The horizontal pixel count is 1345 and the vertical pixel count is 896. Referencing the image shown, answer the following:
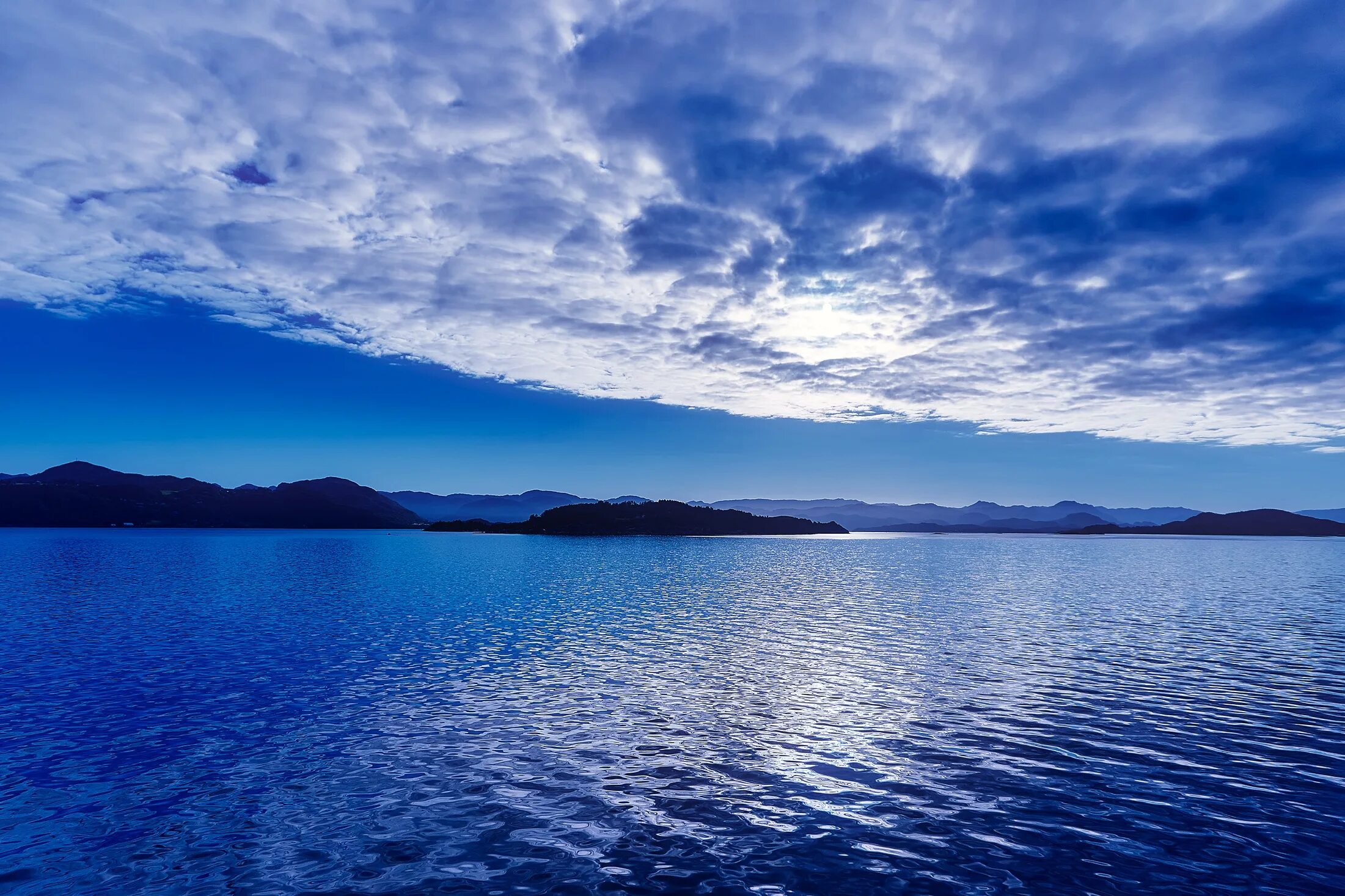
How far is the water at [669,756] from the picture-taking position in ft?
64.3

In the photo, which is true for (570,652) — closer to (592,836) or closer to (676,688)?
(676,688)

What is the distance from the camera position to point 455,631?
6175 centimetres

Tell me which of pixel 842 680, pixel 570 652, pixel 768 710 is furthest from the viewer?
pixel 570 652

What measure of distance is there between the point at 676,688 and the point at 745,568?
114 meters

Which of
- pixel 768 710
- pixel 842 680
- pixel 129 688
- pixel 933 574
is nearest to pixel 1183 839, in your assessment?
pixel 768 710

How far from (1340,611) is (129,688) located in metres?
117

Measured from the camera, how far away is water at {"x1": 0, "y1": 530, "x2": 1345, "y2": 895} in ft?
64.3

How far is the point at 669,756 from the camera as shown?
94.5ft

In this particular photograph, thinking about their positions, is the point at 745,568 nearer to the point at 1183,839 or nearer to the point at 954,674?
the point at 954,674

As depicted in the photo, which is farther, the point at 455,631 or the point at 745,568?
the point at 745,568

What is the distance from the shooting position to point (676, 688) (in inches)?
1610

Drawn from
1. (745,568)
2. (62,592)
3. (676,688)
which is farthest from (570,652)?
(745,568)

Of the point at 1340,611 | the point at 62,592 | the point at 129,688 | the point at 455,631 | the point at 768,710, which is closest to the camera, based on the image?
the point at 768,710

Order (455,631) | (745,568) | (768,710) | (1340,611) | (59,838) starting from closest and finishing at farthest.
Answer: (59,838), (768,710), (455,631), (1340,611), (745,568)
